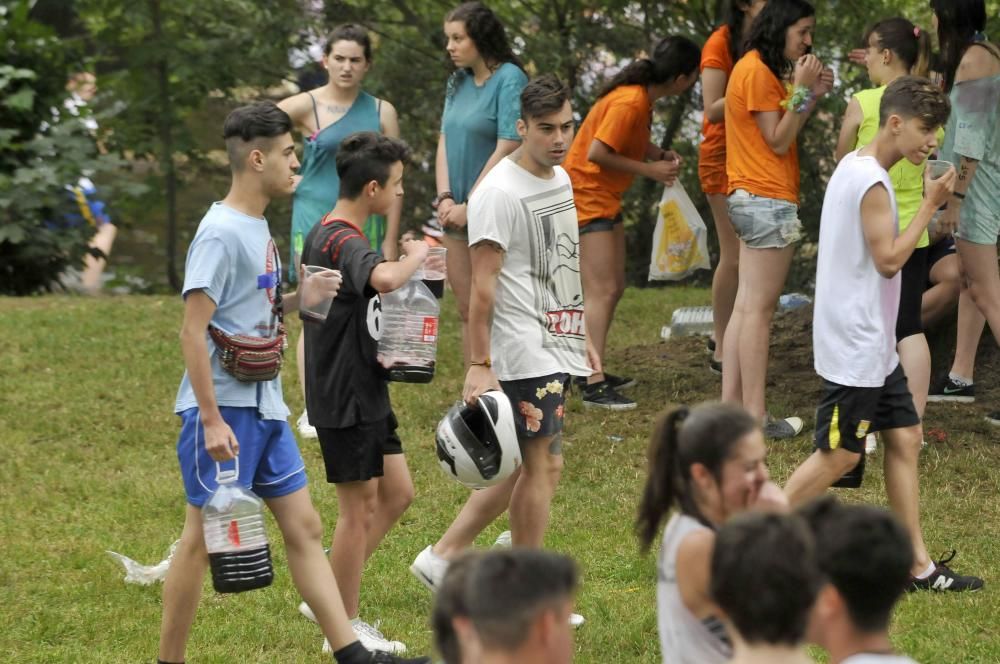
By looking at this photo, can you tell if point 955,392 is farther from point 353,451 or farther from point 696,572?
point 696,572

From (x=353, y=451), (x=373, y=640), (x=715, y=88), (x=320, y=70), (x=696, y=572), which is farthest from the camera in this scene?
(x=320, y=70)

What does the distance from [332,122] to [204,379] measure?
10.8ft

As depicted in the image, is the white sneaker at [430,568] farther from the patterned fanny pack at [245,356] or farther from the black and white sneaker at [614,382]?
the black and white sneaker at [614,382]

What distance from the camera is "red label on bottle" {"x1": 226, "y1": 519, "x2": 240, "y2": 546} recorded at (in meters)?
4.20

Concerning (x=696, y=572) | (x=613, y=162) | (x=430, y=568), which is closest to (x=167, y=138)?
(x=613, y=162)

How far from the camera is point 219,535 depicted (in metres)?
4.21

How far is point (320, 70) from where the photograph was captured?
11891 mm

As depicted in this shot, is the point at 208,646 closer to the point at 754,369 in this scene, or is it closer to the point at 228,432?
the point at 228,432

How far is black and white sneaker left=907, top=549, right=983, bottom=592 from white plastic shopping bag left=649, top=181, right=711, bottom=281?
275cm

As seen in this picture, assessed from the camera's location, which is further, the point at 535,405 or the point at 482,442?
the point at 535,405

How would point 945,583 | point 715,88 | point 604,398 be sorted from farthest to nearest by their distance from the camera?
point 604,398, point 715,88, point 945,583

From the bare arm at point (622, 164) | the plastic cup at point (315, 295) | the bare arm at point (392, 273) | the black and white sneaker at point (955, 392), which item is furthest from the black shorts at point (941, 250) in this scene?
the plastic cup at point (315, 295)

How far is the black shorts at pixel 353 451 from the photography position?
466 centimetres

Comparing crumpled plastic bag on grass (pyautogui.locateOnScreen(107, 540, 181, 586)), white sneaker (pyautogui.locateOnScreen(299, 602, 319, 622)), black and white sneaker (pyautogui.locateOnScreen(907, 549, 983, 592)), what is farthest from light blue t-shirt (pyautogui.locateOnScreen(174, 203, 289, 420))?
black and white sneaker (pyautogui.locateOnScreen(907, 549, 983, 592))
